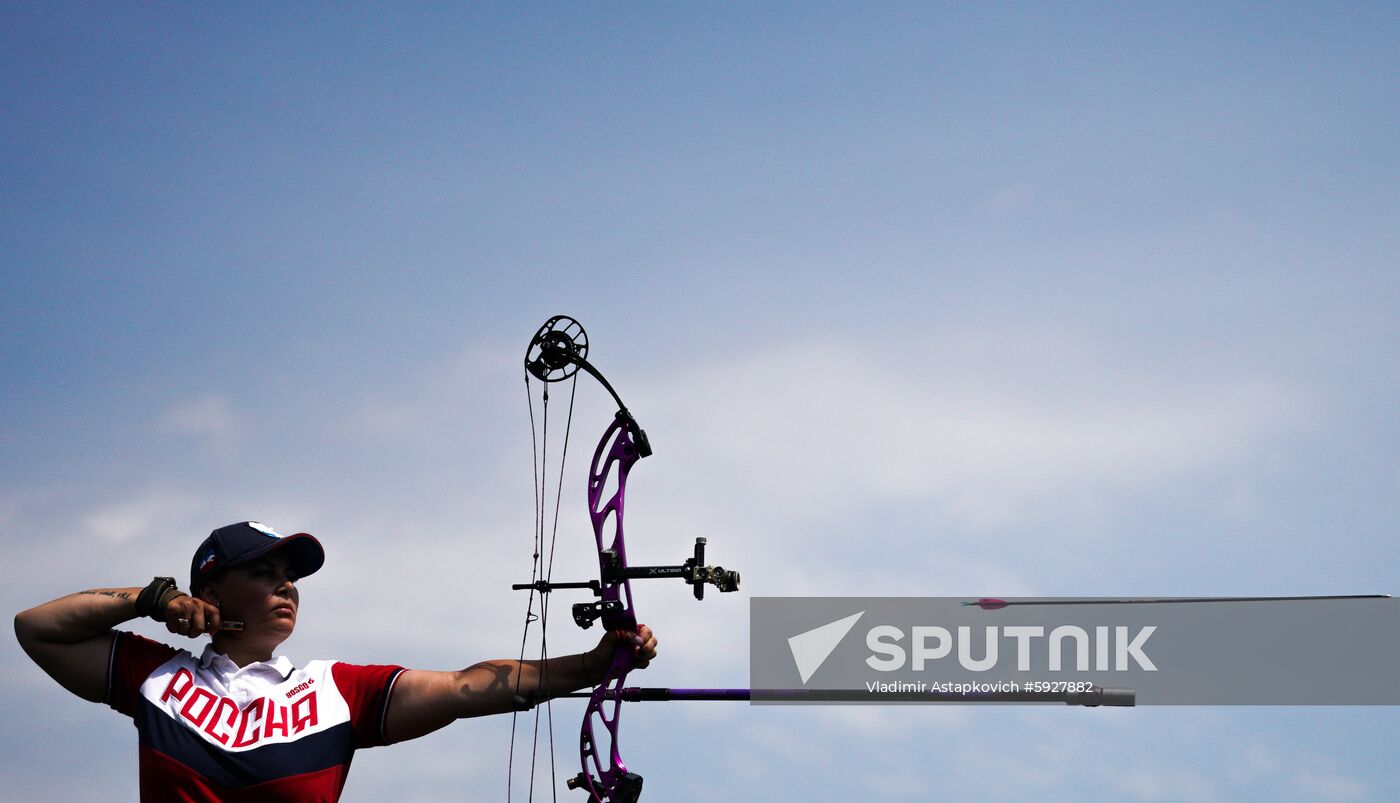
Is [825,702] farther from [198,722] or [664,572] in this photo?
[198,722]

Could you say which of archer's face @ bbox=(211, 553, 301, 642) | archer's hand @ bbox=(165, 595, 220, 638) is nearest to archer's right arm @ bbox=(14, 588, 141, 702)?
archer's hand @ bbox=(165, 595, 220, 638)

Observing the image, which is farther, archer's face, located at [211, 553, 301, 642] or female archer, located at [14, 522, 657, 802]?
archer's face, located at [211, 553, 301, 642]

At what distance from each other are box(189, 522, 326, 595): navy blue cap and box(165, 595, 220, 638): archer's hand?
0.77 feet

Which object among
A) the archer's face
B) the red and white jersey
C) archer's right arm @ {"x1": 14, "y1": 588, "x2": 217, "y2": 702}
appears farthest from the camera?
the archer's face

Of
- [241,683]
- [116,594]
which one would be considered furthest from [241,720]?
[116,594]

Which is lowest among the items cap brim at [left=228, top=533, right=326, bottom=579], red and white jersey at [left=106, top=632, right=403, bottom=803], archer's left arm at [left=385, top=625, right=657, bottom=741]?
red and white jersey at [left=106, top=632, right=403, bottom=803]

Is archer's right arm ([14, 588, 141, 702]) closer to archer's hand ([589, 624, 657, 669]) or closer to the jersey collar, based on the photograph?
the jersey collar

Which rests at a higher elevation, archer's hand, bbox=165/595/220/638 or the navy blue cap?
the navy blue cap

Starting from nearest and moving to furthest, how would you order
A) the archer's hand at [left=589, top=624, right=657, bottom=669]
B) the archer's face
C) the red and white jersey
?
the red and white jersey, the archer's face, the archer's hand at [left=589, top=624, right=657, bottom=669]

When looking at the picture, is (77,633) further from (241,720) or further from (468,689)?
(468,689)

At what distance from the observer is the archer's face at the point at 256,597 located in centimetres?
469

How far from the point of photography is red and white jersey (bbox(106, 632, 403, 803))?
4.38 meters

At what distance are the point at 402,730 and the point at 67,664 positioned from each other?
116 centimetres

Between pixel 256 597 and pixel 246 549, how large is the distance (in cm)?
17
